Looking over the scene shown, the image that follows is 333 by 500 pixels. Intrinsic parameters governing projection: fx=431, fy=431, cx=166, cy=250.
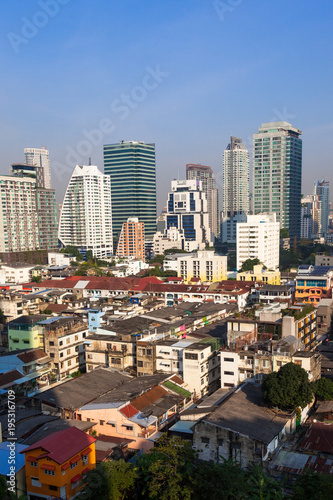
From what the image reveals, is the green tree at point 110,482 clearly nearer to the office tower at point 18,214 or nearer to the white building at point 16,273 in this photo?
the white building at point 16,273

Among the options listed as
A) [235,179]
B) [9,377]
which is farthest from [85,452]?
[235,179]

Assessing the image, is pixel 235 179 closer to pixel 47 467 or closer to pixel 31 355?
pixel 31 355

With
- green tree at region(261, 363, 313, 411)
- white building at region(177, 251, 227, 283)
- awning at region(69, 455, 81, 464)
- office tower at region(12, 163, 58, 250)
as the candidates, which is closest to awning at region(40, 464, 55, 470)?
awning at region(69, 455, 81, 464)

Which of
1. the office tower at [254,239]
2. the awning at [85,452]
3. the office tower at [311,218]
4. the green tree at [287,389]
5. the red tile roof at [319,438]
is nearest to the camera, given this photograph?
the awning at [85,452]

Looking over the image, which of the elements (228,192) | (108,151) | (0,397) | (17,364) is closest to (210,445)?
(0,397)

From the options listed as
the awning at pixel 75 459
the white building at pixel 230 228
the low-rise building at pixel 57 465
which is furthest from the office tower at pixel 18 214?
the awning at pixel 75 459

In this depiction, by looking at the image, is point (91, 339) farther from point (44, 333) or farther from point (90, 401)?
point (90, 401)

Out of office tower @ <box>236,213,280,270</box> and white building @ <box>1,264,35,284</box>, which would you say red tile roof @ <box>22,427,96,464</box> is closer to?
white building @ <box>1,264,35,284</box>
